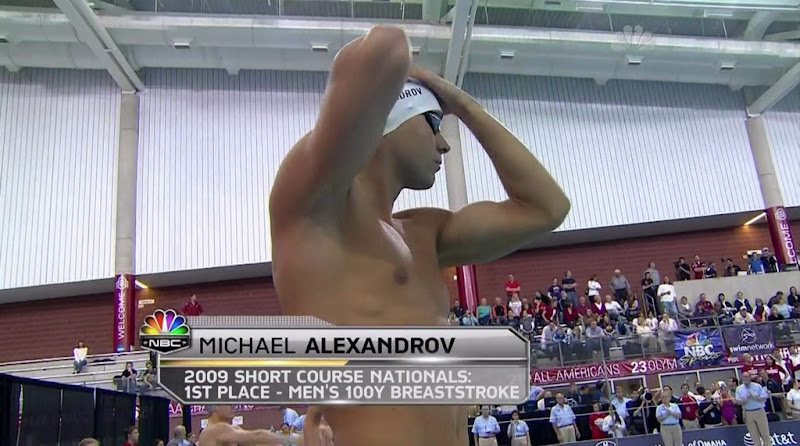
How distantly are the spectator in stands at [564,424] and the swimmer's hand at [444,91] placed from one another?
1138 cm

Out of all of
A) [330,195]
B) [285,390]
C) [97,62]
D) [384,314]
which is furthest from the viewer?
[97,62]

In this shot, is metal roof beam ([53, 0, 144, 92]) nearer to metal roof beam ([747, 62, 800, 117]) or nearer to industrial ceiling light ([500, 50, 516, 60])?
industrial ceiling light ([500, 50, 516, 60])

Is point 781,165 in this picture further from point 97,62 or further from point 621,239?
point 97,62

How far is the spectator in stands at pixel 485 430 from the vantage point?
38.0 ft

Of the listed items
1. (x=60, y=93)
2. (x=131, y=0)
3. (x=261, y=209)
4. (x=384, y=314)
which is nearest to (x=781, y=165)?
(x=261, y=209)

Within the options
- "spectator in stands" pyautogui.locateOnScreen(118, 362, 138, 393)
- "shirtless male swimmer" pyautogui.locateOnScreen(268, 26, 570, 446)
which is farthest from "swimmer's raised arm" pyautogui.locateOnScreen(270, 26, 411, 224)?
"spectator in stands" pyautogui.locateOnScreen(118, 362, 138, 393)

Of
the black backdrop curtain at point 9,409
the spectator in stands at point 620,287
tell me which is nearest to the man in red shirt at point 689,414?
the spectator in stands at point 620,287

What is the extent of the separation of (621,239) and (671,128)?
373 cm

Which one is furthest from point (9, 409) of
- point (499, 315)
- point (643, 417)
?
point (499, 315)

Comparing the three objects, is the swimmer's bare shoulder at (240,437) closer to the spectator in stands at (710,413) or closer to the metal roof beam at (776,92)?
the spectator in stands at (710,413)

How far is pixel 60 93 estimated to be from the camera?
19.7m

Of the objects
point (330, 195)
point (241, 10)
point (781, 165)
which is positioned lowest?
point (330, 195)

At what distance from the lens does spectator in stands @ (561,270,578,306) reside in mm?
18969

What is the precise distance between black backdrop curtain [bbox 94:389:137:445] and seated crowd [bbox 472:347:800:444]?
225 inches
